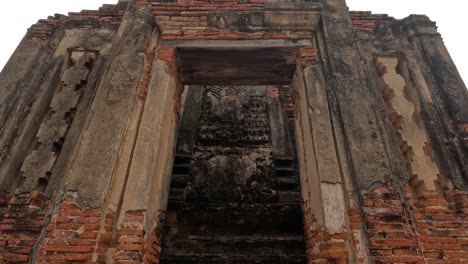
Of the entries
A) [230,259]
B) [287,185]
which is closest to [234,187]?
[287,185]

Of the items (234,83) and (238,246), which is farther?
(234,83)

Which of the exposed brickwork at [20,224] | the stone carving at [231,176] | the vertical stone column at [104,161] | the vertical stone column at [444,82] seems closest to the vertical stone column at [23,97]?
the exposed brickwork at [20,224]

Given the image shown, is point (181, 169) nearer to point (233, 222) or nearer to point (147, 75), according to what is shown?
point (233, 222)

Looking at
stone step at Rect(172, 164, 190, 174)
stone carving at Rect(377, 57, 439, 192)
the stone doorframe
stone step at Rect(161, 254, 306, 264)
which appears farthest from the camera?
stone step at Rect(172, 164, 190, 174)

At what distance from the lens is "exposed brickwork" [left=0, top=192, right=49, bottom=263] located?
11.0 feet

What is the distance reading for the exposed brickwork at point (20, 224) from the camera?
3338 mm

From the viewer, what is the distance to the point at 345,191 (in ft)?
10.9

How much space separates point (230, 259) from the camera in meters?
4.66

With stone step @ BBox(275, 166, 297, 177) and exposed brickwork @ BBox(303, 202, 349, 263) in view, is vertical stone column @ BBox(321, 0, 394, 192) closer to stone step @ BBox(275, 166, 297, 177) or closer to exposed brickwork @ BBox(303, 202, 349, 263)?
exposed brickwork @ BBox(303, 202, 349, 263)

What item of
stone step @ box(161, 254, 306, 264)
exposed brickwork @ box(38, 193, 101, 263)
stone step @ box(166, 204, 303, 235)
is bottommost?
exposed brickwork @ box(38, 193, 101, 263)

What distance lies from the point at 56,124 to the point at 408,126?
4.30 meters

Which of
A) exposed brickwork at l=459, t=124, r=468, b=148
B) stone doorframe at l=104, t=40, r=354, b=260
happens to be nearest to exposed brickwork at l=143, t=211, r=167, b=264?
stone doorframe at l=104, t=40, r=354, b=260

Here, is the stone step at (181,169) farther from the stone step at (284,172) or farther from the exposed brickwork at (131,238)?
the exposed brickwork at (131,238)

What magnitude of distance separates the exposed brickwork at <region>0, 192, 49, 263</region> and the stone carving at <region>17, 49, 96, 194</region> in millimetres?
153
